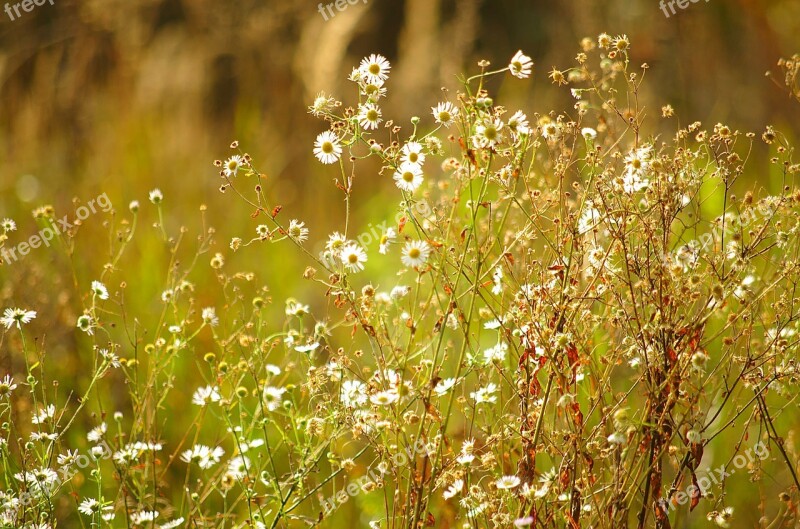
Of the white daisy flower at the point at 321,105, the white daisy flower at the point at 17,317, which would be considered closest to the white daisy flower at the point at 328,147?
the white daisy flower at the point at 321,105

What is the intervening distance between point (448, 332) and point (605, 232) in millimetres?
1149

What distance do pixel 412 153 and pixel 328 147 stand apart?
16 centimetres

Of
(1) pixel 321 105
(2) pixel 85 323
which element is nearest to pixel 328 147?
(1) pixel 321 105

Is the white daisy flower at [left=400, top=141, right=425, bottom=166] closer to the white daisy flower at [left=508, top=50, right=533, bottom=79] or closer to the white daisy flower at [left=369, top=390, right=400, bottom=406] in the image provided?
the white daisy flower at [left=508, top=50, right=533, bottom=79]

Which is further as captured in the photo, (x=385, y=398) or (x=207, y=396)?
(x=207, y=396)

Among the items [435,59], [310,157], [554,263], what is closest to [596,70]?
[435,59]

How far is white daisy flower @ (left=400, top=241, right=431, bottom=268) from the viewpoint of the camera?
1489 mm

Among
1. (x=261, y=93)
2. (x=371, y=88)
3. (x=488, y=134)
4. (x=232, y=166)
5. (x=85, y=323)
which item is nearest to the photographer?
(x=488, y=134)

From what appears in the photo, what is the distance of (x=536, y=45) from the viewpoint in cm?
746

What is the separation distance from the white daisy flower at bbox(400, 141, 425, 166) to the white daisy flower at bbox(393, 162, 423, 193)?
1 cm

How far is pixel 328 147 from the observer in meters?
1.63

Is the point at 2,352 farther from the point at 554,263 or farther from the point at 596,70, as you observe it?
the point at 596,70

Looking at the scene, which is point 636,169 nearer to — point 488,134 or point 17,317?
point 488,134

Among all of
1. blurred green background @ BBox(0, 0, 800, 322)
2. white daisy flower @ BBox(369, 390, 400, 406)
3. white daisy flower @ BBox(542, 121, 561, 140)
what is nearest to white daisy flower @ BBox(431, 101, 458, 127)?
white daisy flower @ BBox(542, 121, 561, 140)
